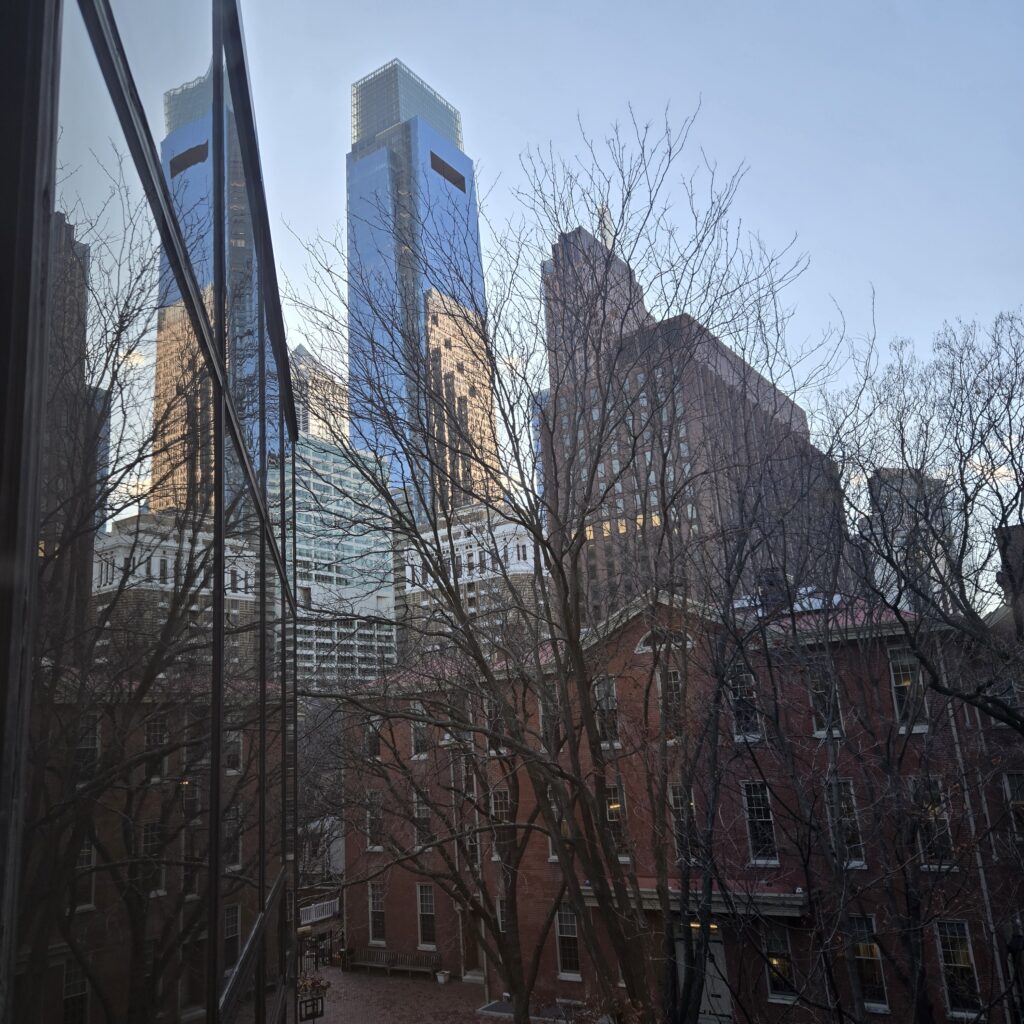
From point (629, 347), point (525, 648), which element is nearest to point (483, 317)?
point (629, 347)

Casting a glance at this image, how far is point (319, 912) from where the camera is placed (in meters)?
30.2

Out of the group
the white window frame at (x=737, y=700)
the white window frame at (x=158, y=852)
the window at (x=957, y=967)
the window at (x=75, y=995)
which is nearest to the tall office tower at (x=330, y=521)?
the white window frame at (x=737, y=700)

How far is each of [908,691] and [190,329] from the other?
56.7 ft

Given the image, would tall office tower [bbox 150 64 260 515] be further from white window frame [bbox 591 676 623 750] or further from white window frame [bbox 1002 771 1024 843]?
white window frame [bbox 1002 771 1024 843]

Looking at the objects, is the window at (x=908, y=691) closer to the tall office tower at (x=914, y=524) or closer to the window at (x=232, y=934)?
the tall office tower at (x=914, y=524)

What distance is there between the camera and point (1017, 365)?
13.6 m

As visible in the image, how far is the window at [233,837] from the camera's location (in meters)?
2.46

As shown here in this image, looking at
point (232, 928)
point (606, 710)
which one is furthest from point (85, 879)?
point (606, 710)

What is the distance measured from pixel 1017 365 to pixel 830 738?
6.67 meters

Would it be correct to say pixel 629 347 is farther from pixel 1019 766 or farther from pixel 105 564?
pixel 1019 766

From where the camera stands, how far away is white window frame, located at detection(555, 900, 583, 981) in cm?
2328

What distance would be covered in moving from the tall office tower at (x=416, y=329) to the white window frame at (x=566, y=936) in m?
16.7

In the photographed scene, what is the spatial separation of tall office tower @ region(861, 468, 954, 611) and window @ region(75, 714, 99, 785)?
12.1 metres

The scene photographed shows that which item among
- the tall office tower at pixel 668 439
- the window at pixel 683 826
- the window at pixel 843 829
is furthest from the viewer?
the window at pixel 843 829
